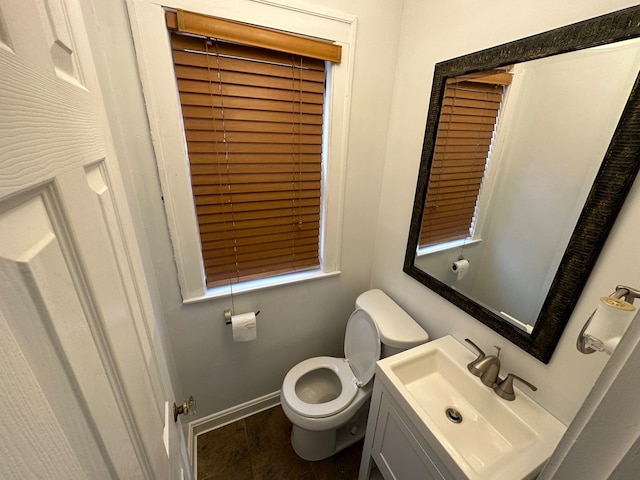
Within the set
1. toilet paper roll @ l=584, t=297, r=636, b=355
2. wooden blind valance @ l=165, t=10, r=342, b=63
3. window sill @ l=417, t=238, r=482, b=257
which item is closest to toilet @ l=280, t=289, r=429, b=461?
window sill @ l=417, t=238, r=482, b=257

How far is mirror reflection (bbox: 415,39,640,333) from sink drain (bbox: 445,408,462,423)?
0.39m

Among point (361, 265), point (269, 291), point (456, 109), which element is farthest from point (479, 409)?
point (456, 109)

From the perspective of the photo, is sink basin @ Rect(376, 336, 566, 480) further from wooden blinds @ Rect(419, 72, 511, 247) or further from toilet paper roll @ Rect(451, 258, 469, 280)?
wooden blinds @ Rect(419, 72, 511, 247)

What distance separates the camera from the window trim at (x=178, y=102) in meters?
0.87

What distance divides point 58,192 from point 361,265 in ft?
4.77

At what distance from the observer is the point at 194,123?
40.4 inches

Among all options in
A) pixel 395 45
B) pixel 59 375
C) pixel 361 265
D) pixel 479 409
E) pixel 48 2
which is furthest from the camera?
pixel 361 265

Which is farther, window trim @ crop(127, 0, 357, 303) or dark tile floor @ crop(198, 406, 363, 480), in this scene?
dark tile floor @ crop(198, 406, 363, 480)

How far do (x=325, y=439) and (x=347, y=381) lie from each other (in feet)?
1.06

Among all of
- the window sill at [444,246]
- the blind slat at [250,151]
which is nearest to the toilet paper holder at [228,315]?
the blind slat at [250,151]

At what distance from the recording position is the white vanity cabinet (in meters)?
0.82

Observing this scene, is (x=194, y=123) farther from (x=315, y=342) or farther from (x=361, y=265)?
(x=315, y=342)

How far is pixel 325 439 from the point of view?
137 cm

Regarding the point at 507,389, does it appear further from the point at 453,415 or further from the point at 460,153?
the point at 460,153
